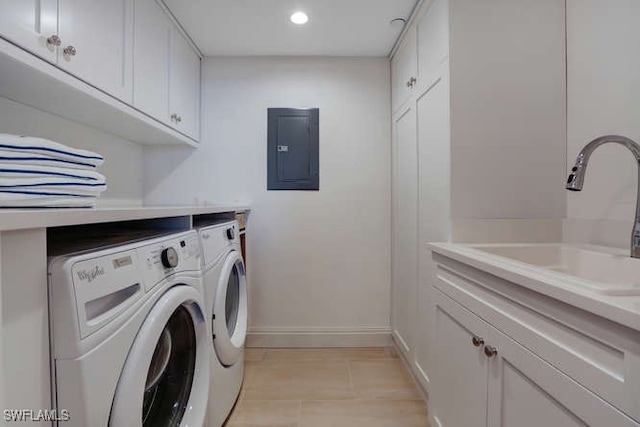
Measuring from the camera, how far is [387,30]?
6.43 ft

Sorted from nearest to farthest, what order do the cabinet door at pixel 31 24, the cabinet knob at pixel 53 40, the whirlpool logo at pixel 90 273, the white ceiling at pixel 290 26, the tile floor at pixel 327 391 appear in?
1. the whirlpool logo at pixel 90 273
2. the cabinet door at pixel 31 24
3. the cabinet knob at pixel 53 40
4. the tile floor at pixel 327 391
5. the white ceiling at pixel 290 26

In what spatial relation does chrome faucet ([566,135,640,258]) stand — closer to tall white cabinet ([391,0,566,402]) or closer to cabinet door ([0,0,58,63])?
tall white cabinet ([391,0,566,402])

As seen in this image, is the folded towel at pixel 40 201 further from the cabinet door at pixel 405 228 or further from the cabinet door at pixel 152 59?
Result: the cabinet door at pixel 405 228

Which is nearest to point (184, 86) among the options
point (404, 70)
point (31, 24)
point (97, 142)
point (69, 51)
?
point (97, 142)

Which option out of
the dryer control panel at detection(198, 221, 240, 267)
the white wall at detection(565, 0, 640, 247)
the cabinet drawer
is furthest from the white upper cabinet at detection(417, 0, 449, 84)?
the dryer control panel at detection(198, 221, 240, 267)

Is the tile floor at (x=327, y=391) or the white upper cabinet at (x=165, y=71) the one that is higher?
the white upper cabinet at (x=165, y=71)

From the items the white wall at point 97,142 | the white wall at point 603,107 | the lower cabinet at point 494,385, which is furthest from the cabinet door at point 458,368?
the white wall at point 97,142

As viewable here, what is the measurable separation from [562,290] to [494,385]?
41 centimetres

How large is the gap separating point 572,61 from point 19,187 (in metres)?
1.98

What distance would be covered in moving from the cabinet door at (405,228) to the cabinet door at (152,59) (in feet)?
4.87

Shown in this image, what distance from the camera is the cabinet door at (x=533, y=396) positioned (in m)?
0.56

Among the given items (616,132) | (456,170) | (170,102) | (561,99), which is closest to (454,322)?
(456,170)

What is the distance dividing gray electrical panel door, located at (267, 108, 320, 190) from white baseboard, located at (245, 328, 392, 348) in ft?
3.59

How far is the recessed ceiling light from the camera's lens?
180 centimetres
